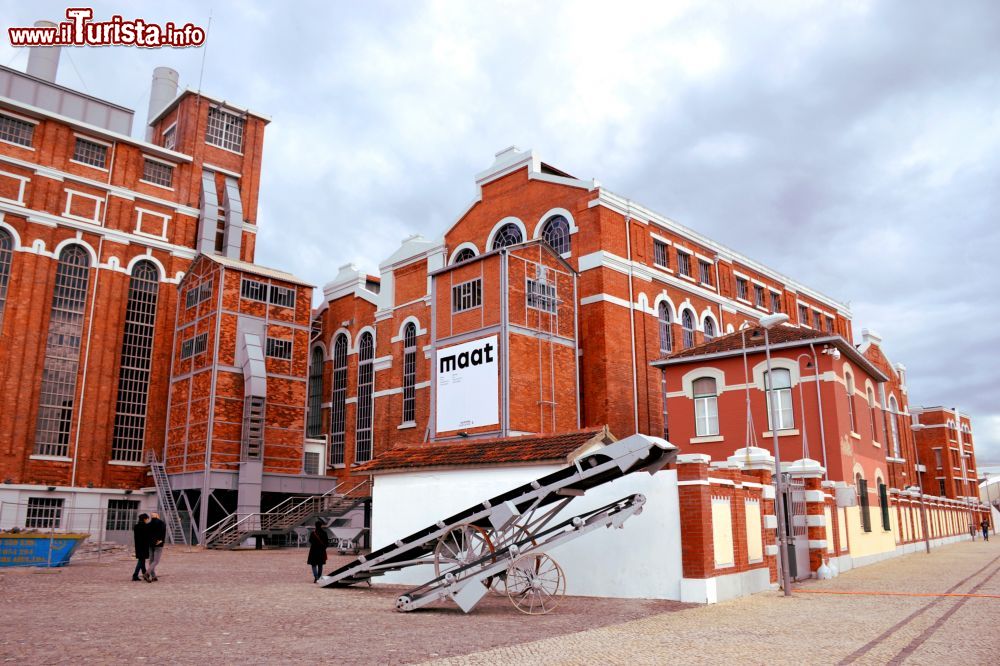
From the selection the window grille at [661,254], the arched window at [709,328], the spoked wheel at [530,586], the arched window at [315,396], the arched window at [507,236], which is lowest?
the spoked wheel at [530,586]

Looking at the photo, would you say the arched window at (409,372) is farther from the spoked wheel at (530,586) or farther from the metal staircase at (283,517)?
the spoked wheel at (530,586)

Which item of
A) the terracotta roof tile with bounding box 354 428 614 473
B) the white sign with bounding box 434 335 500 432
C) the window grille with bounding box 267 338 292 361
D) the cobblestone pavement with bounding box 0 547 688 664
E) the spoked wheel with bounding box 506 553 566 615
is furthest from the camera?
the window grille with bounding box 267 338 292 361

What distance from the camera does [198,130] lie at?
1802 inches

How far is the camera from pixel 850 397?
25328mm

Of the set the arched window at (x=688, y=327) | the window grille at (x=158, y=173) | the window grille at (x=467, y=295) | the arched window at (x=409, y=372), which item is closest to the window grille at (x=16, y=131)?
the window grille at (x=158, y=173)

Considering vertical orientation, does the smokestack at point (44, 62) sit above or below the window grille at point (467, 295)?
above

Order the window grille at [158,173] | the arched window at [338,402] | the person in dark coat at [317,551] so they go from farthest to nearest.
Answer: the arched window at [338,402], the window grille at [158,173], the person in dark coat at [317,551]

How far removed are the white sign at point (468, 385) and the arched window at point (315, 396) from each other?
1896 cm

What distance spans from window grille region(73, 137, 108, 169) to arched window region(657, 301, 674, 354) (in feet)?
101

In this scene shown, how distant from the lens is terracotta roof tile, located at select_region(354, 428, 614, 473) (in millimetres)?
14789

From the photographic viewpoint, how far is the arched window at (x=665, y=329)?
36.7 metres

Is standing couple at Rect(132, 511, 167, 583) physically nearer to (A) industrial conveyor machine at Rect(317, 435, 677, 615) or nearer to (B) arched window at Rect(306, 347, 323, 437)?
(A) industrial conveyor machine at Rect(317, 435, 677, 615)

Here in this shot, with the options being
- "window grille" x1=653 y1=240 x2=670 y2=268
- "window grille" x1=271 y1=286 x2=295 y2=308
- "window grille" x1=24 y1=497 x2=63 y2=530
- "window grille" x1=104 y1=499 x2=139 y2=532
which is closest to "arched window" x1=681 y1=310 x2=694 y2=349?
"window grille" x1=653 y1=240 x2=670 y2=268

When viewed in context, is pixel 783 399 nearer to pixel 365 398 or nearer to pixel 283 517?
pixel 283 517
